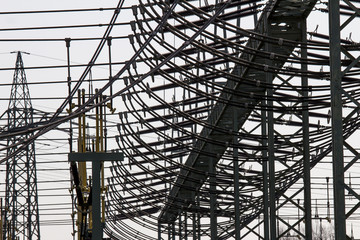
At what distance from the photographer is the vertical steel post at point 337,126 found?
1149 centimetres

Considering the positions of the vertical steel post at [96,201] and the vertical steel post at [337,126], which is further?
the vertical steel post at [96,201]

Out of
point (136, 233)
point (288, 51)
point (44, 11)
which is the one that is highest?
point (44, 11)

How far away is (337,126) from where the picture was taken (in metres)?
11.5

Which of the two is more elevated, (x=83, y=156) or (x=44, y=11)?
(x=44, y=11)

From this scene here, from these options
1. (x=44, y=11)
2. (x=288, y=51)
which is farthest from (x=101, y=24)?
(x=288, y=51)

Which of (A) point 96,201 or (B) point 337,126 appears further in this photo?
(A) point 96,201

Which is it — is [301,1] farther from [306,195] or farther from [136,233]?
[136,233]

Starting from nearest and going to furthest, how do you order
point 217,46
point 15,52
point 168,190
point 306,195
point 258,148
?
point 306,195 < point 258,148 < point 217,46 < point 15,52 < point 168,190

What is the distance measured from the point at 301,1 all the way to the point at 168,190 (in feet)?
75.6

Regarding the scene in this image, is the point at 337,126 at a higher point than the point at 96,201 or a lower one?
higher

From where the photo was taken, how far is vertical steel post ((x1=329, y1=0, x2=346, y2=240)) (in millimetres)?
11492

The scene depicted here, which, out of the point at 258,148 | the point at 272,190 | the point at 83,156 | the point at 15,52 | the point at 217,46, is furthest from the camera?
the point at 15,52

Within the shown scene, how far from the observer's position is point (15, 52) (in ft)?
113

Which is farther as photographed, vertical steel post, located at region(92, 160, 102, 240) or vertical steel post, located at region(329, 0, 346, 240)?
vertical steel post, located at region(92, 160, 102, 240)
